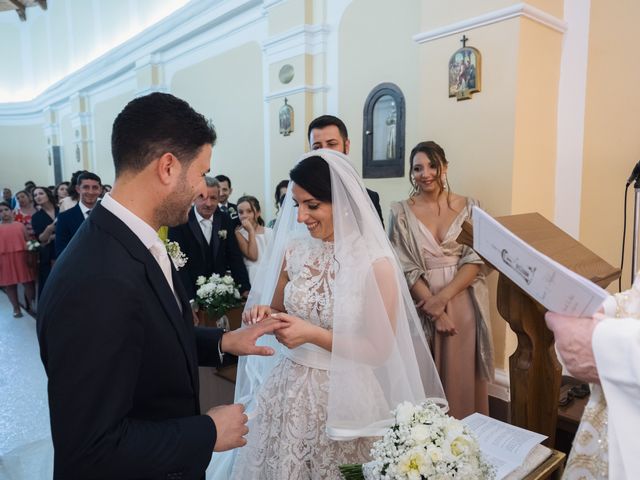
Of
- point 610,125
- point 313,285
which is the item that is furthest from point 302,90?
point 313,285

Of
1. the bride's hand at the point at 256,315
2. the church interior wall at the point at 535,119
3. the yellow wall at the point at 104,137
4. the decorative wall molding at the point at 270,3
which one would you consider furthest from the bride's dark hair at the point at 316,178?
the yellow wall at the point at 104,137

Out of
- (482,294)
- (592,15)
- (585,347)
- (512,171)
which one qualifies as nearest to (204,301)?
(482,294)

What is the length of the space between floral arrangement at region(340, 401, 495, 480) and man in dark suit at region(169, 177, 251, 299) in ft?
9.66

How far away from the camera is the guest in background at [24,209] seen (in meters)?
8.29

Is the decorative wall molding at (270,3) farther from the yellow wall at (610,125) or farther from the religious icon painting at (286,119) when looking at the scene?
the yellow wall at (610,125)

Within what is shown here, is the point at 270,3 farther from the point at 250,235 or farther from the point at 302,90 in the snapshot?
the point at 250,235

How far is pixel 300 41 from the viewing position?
5.73m

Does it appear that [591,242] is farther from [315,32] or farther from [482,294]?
[315,32]

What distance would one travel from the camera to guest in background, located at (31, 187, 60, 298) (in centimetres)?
697

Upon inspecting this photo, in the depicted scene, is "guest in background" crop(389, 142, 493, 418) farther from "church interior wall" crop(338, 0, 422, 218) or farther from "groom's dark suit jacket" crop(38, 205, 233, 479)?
"groom's dark suit jacket" crop(38, 205, 233, 479)

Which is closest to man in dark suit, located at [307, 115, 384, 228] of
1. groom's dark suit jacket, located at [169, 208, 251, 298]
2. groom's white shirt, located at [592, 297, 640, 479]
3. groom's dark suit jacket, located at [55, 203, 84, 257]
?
groom's dark suit jacket, located at [169, 208, 251, 298]

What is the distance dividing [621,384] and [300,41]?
5.45m

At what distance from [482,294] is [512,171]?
918mm

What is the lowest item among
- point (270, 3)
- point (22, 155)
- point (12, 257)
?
point (12, 257)
